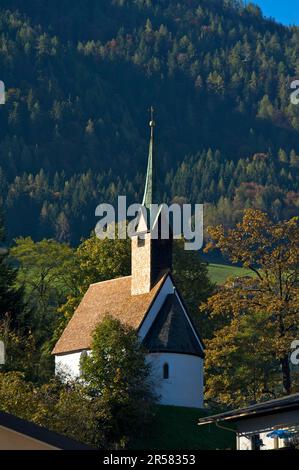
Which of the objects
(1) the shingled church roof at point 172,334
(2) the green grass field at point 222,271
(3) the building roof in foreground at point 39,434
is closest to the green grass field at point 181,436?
(1) the shingled church roof at point 172,334

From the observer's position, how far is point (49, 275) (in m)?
109

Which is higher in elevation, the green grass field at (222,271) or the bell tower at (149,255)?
the green grass field at (222,271)

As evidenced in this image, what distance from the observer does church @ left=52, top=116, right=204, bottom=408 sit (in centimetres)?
6994

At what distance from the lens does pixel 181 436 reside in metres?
60.4

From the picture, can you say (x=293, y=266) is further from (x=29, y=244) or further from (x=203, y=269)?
(x=29, y=244)

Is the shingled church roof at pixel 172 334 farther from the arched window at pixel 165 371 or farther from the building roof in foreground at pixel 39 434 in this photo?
the building roof in foreground at pixel 39 434

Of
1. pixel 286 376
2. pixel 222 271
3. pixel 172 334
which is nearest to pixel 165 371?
pixel 172 334

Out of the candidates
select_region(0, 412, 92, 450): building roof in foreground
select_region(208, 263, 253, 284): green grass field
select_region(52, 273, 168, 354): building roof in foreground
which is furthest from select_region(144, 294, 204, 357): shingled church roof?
select_region(208, 263, 253, 284): green grass field

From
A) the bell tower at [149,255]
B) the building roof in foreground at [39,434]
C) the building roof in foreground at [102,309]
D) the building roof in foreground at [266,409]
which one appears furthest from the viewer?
the bell tower at [149,255]

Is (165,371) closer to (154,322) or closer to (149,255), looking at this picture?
(154,322)

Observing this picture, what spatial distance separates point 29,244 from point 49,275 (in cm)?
780

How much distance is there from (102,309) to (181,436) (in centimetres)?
1683

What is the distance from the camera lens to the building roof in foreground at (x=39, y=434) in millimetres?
17953
